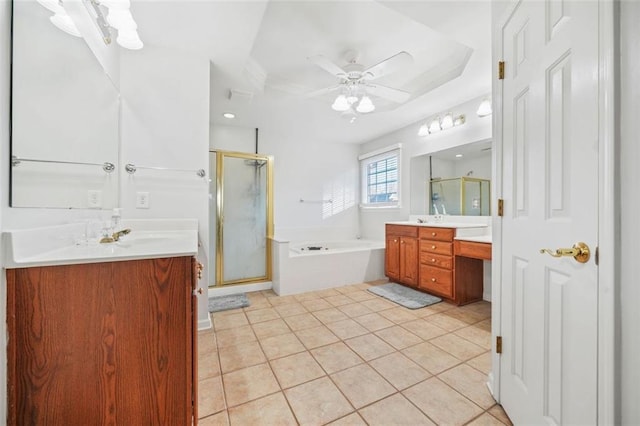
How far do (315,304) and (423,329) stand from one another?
3.63 feet

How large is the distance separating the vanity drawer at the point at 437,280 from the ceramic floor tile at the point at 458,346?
75cm

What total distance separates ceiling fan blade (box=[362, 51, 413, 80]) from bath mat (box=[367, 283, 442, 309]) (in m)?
2.27

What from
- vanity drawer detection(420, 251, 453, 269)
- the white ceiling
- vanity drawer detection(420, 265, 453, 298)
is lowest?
vanity drawer detection(420, 265, 453, 298)

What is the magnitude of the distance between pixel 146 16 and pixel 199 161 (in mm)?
1022

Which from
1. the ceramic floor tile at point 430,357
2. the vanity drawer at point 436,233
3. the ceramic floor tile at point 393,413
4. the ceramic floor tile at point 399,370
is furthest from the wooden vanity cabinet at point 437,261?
the ceramic floor tile at point 393,413

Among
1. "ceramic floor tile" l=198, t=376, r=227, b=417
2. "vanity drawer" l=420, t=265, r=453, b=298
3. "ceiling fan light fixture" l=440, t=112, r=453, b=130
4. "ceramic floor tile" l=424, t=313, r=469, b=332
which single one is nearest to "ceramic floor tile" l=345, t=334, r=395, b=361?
"ceramic floor tile" l=424, t=313, r=469, b=332

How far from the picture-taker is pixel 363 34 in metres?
2.08

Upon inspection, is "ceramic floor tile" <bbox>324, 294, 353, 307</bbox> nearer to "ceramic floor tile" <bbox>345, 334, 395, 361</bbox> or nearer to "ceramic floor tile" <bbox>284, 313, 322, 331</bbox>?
"ceramic floor tile" <bbox>284, 313, 322, 331</bbox>

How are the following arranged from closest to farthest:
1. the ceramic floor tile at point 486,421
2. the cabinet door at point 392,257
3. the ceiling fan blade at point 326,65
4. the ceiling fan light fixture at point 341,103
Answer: the ceramic floor tile at point 486,421, the ceiling fan blade at point 326,65, the ceiling fan light fixture at point 341,103, the cabinet door at point 392,257

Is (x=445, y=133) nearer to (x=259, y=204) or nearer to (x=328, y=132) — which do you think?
(x=328, y=132)

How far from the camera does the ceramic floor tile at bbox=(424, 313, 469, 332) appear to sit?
7.22ft

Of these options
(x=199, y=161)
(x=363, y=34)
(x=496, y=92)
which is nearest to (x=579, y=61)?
(x=496, y=92)

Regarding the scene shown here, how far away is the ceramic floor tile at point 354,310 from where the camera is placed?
2.49 meters

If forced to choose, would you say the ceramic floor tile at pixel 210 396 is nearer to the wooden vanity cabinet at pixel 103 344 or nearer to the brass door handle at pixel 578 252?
the wooden vanity cabinet at pixel 103 344
